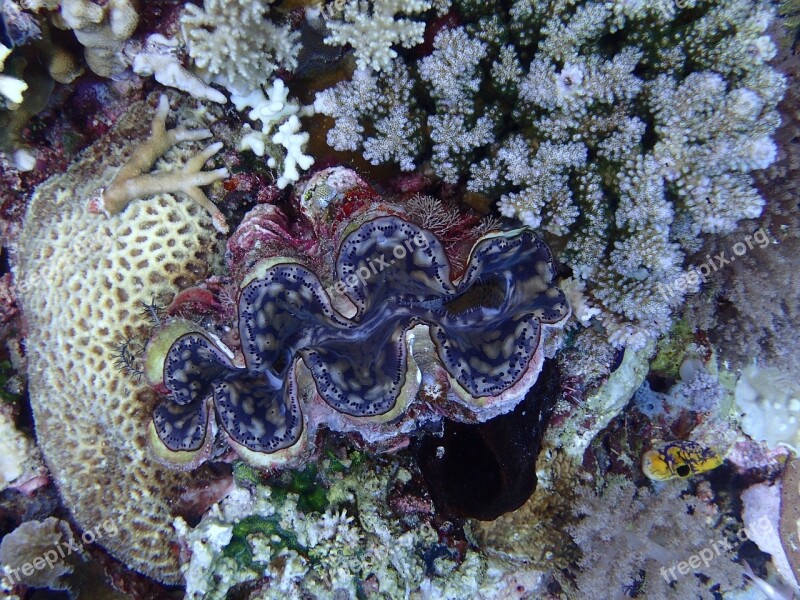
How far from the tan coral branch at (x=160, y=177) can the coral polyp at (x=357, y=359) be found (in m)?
0.71

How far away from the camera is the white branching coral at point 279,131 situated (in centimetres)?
263

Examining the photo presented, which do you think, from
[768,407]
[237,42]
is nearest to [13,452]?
[237,42]

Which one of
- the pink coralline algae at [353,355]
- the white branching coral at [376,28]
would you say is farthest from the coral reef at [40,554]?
the white branching coral at [376,28]

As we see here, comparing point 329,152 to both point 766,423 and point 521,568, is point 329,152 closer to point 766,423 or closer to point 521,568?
point 521,568

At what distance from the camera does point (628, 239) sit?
2613 millimetres

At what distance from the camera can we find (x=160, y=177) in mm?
2592

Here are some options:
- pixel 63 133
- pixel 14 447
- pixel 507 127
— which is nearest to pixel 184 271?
pixel 63 133

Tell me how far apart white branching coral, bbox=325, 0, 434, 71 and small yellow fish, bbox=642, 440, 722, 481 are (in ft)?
10.8

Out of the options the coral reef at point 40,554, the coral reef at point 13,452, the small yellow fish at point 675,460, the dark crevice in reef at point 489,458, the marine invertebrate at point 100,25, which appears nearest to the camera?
the marine invertebrate at point 100,25

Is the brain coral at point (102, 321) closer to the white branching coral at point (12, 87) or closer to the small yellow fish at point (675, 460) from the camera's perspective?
the white branching coral at point (12, 87)

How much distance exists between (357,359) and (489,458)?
99cm

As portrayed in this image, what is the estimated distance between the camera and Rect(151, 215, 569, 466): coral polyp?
7.76ft

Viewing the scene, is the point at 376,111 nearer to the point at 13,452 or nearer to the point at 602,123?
the point at 602,123

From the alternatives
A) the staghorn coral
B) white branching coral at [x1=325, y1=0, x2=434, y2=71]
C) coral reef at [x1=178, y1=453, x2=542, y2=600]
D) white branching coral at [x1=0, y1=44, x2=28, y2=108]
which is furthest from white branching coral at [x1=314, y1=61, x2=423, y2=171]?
coral reef at [x1=178, y1=453, x2=542, y2=600]
